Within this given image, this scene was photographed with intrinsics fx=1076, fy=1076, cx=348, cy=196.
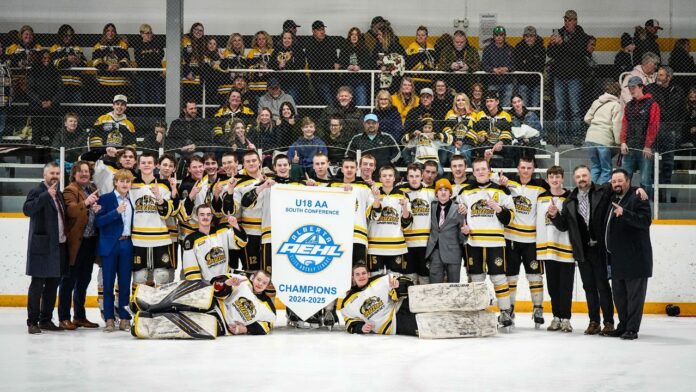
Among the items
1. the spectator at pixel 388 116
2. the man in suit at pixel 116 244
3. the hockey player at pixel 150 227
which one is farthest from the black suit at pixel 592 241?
the man in suit at pixel 116 244

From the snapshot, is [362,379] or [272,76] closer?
[362,379]

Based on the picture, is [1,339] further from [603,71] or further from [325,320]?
[603,71]

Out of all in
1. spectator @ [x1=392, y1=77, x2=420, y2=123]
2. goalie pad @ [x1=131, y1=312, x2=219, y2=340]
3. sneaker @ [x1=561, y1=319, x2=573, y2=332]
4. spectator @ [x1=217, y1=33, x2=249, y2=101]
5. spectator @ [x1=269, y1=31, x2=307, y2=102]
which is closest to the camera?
goalie pad @ [x1=131, y1=312, x2=219, y2=340]

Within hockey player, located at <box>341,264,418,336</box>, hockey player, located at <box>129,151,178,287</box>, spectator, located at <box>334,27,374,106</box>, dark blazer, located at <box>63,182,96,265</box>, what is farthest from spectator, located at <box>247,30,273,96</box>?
hockey player, located at <box>341,264,418,336</box>

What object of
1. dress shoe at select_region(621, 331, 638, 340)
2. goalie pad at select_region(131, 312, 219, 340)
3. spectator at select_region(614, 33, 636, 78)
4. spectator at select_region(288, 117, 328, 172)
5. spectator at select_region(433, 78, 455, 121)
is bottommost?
dress shoe at select_region(621, 331, 638, 340)

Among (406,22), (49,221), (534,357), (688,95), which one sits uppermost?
(406,22)

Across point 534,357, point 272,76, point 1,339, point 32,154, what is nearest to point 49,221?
point 1,339

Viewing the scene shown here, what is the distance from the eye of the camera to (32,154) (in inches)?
399

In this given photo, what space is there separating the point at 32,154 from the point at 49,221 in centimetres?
219

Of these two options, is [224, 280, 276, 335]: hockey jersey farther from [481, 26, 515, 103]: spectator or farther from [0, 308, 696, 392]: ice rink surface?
[481, 26, 515, 103]: spectator

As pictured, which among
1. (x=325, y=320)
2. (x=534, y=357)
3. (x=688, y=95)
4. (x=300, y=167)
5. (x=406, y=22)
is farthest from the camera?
(x=406, y=22)

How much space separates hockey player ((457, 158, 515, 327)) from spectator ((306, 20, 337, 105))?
406 centimetres

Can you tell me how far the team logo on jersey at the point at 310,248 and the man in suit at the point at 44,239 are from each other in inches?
67.2

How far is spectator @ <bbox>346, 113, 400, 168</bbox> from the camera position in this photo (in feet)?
32.5
